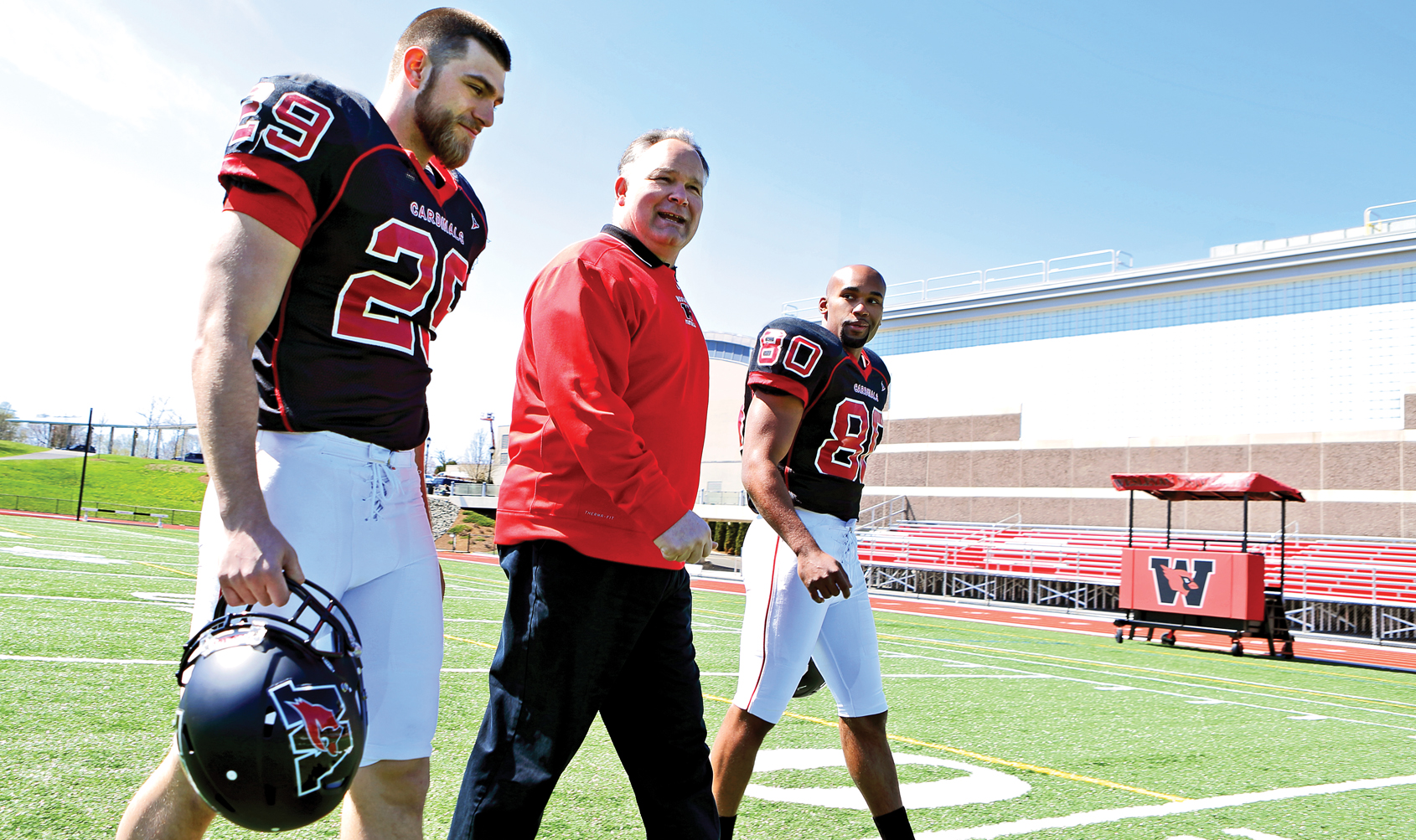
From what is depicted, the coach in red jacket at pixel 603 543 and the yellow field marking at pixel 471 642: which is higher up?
the coach in red jacket at pixel 603 543

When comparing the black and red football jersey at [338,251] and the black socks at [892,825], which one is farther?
the black socks at [892,825]

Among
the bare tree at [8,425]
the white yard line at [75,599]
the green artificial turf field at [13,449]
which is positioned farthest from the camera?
the bare tree at [8,425]

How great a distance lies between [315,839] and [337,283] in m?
2.11

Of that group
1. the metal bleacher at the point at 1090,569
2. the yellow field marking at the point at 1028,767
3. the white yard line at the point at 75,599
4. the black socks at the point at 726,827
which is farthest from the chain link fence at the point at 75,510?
the black socks at the point at 726,827

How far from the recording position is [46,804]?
10.6ft

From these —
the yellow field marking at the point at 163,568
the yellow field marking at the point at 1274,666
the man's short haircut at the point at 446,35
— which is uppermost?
the man's short haircut at the point at 446,35

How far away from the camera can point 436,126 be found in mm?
2256

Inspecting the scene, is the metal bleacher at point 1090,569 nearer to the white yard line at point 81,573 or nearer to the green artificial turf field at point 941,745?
the green artificial turf field at point 941,745

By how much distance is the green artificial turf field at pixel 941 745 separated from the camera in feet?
12.3

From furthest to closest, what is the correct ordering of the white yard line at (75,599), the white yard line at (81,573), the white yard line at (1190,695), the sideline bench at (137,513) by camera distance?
the sideline bench at (137,513), the white yard line at (81,573), the white yard line at (75,599), the white yard line at (1190,695)

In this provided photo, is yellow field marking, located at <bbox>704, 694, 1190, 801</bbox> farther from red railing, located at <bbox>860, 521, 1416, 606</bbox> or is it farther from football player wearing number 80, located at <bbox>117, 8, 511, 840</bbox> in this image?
red railing, located at <bbox>860, 521, 1416, 606</bbox>

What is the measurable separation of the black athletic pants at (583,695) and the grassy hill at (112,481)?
59.8 meters

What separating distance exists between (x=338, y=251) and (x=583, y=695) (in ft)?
3.71

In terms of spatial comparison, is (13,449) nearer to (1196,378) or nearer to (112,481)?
(112,481)
